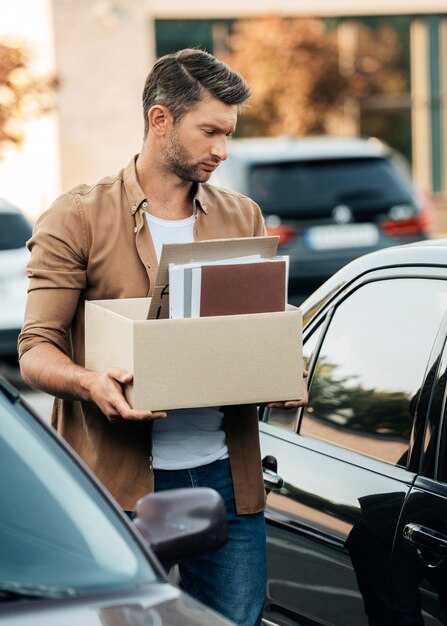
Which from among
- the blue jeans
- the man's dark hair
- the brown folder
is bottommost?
the blue jeans

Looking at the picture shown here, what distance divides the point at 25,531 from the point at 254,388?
73 cm

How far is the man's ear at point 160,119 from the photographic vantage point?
3357 mm

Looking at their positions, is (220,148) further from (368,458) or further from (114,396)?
(368,458)

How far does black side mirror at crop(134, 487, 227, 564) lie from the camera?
2.53 metres

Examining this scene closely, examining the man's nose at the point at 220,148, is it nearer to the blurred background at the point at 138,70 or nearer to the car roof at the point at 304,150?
the car roof at the point at 304,150

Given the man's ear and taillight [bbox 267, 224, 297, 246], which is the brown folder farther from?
taillight [bbox 267, 224, 297, 246]

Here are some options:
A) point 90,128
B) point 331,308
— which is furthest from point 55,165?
point 331,308

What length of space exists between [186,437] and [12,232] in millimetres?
7279

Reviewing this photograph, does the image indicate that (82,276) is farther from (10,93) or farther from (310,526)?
(10,93)

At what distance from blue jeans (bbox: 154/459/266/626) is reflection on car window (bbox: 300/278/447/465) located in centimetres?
34

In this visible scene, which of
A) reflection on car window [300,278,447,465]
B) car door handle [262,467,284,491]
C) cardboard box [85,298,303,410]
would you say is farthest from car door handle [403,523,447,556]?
car door handle [262,467,284,491]

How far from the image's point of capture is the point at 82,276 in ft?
10.9

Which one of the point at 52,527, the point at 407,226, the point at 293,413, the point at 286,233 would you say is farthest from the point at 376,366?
the point at 407,226

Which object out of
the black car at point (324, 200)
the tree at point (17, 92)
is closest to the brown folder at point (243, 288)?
the black car at point (324, 200)
